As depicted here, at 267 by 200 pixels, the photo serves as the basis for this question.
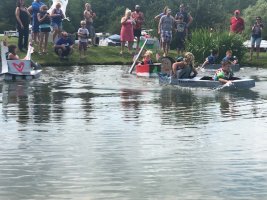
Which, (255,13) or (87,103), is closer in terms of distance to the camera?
(87,103)

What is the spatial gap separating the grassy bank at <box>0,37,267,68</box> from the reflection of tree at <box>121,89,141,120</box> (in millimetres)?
9145

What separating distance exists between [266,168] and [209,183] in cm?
144

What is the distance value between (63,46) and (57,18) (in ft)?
4.28

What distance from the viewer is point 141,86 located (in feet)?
90.9

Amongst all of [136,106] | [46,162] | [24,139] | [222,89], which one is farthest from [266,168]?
[222,89]

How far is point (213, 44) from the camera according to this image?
36.9m

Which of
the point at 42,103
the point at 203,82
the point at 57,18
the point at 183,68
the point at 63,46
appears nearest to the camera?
the point at 42,103

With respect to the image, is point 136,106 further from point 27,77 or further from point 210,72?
point 210,72

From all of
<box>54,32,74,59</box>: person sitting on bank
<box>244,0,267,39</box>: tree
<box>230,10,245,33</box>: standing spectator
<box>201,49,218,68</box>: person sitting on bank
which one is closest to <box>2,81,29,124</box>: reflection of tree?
<box>54,32,74,59</box>: person sitting on bank

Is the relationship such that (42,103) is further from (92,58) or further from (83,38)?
(92,58)

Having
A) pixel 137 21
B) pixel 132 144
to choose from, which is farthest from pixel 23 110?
pixel 137 21

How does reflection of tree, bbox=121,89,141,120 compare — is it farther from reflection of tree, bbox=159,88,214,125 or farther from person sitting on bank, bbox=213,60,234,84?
person sitting on bank, bbox=213,60,234,84

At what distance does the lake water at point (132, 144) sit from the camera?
12195mm

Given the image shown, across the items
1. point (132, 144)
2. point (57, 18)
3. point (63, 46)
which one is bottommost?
point (132, 144)
